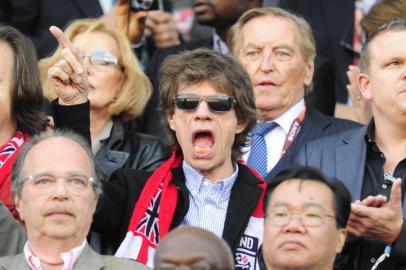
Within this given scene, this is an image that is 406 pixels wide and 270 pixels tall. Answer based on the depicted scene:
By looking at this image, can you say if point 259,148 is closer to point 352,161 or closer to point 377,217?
point 352,161

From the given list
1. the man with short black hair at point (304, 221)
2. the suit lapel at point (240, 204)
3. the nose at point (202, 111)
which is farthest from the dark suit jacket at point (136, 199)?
the man with short black hair at point (304, 221)

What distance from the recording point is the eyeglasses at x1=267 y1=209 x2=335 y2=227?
6.01m

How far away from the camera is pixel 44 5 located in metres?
9.88

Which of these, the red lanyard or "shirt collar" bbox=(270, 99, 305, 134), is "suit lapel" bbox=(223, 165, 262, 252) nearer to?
the red lanyard

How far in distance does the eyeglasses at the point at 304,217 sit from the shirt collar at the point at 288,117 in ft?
5.74

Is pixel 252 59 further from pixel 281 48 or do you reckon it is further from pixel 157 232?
pixel 157 232

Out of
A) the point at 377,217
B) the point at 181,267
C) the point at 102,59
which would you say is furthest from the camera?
the point at 102,59

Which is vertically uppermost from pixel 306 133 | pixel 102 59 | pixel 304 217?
pixel 102 59

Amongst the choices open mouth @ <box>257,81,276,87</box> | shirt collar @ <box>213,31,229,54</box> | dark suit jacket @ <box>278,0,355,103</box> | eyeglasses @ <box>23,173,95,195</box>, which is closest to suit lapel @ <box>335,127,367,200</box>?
open mouth @ <box>257,81,276,87</box>

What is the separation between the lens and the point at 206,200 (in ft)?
22.2

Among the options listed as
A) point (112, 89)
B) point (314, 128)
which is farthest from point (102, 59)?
point (314, 128)

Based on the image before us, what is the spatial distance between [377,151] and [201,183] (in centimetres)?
96

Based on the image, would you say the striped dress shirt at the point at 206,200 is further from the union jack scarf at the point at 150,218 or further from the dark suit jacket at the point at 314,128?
the dark suit jacket at the point at 314,128

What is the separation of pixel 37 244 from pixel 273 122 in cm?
217
